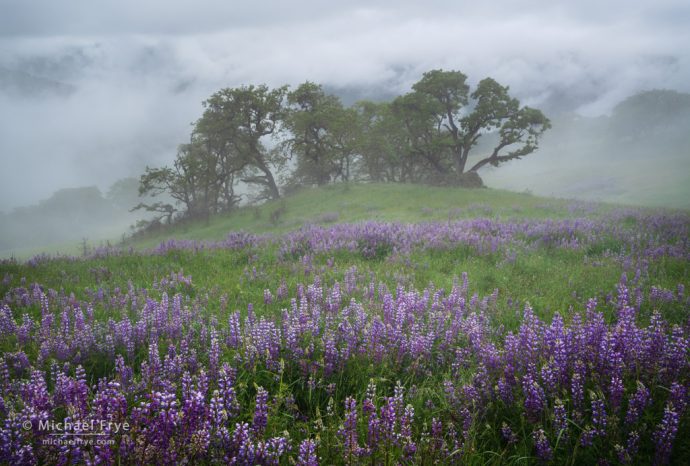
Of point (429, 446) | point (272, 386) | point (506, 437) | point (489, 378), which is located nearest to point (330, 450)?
point (429, 446)

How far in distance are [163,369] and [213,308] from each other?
2454 mm

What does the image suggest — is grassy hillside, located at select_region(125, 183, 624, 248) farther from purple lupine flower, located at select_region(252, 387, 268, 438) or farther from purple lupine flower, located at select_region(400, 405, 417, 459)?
purple lupine flower, located at select_region(252, 387, 268, 438)

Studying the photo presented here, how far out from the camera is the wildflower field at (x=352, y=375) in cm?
219

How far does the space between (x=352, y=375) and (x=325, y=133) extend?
139 ft

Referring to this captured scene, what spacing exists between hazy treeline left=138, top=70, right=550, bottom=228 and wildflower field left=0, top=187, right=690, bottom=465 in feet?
112

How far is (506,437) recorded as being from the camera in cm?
277

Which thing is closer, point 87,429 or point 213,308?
point 87,429

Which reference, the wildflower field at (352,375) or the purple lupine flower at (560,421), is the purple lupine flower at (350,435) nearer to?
the wildflower field at (352,375)

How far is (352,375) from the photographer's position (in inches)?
136

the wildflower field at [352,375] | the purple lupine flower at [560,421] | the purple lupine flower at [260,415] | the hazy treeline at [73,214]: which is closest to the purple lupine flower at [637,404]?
the wildflower field at [352,375]

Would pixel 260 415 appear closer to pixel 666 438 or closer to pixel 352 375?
pixel 352 375

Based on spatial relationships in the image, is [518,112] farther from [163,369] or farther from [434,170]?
[163,369]

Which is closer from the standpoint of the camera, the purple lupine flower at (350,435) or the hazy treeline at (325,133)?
the purple lupine flower at (350,435)

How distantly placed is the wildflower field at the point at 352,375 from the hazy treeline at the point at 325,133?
34002 mm
